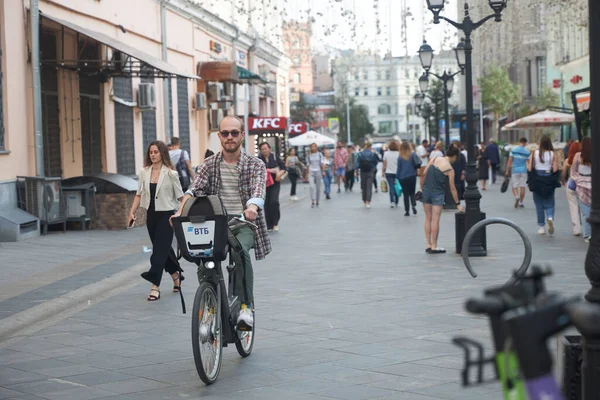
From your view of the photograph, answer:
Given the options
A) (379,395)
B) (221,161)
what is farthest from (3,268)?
(379,395)

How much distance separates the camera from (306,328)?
332 inches

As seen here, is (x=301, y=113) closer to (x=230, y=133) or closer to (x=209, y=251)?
(x=230, y=133)

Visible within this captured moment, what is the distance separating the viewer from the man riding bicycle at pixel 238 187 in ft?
23.2

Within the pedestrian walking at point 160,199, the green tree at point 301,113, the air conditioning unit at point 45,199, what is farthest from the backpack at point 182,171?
the green tree at point 301,113

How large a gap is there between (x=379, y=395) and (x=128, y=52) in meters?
15.1

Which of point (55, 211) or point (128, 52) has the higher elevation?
point (128, 52)

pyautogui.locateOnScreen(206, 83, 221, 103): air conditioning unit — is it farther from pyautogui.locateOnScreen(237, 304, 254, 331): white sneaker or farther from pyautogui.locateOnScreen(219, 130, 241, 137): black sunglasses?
pyautogui.locateOnScreen(237, 304, 254, 331): white sneaker

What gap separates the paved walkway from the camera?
20.8ft

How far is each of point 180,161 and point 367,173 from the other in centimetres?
813

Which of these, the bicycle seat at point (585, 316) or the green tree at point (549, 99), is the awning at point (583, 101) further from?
the green tree at point (549, 99)

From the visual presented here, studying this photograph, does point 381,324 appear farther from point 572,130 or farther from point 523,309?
point 572,130

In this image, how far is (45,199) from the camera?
59.4ft

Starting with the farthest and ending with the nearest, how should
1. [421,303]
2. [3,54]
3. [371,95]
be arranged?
1. [371,95]
2. [3,54]
3. [421,303]

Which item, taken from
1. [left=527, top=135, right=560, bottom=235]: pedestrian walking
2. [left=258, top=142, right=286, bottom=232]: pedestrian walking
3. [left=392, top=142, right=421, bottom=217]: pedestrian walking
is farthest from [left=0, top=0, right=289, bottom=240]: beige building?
[left=527, top=135, right=560, bottom=235]: pedestrian walking
